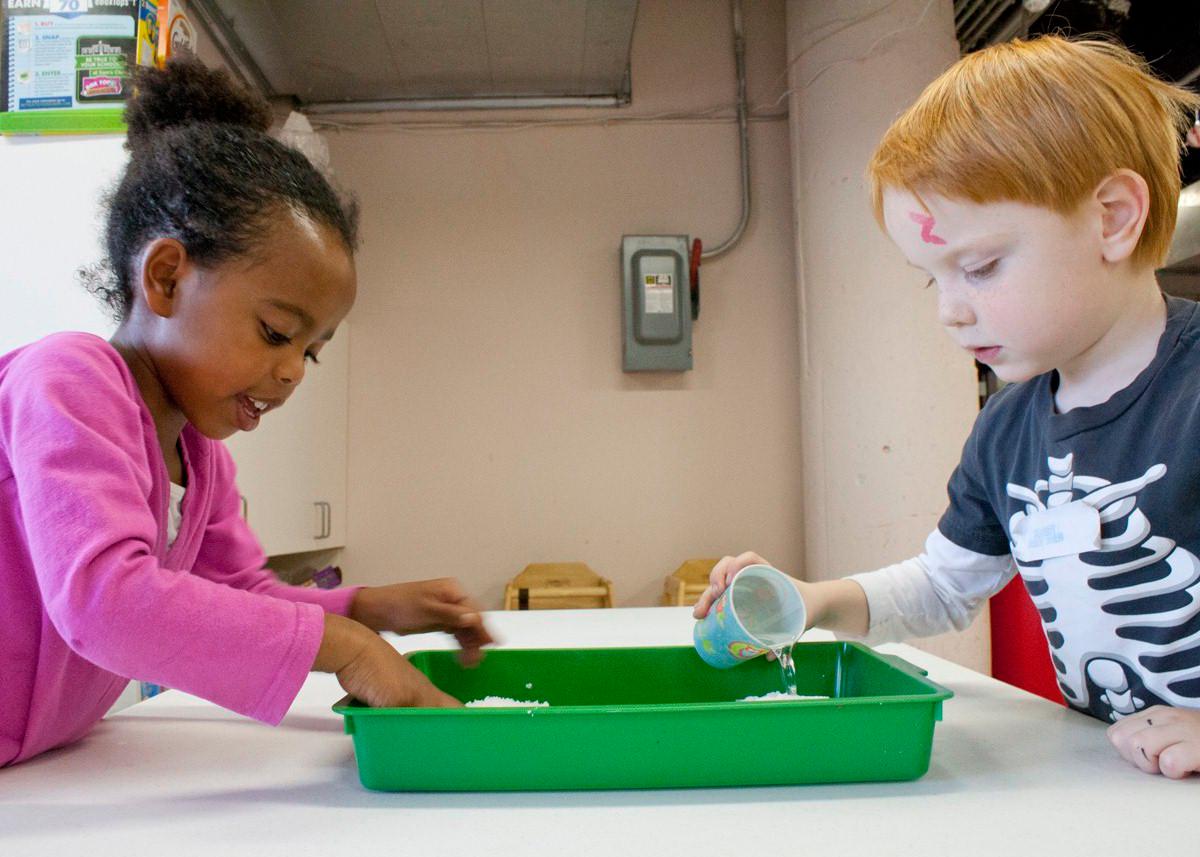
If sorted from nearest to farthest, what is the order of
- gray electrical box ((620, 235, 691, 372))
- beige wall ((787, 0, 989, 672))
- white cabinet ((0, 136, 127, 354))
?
white cabinet ((0, 136, 127, 354)), beige wall ((787, 0, 989, 672)), gray electrical box ((620, 235, 691, 372))

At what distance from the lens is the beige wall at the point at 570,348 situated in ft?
8.82

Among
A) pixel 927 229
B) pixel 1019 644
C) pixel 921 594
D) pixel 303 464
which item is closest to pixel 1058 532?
pixel 921 594

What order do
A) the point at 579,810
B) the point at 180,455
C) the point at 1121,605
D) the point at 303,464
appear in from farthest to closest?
the point at 303,464
the point at 180,455
the point at 1121,605
the point at 579,810

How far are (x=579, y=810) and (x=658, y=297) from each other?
219cm

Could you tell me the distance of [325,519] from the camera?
2.43 metres

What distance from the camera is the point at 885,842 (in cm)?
43

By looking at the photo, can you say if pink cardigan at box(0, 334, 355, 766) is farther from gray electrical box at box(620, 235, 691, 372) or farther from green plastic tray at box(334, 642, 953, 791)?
gray electrical box at box(620, 235, 691, 372)

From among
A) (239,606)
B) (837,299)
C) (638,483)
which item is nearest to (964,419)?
(837,299)

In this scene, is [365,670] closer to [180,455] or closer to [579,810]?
[579,810]

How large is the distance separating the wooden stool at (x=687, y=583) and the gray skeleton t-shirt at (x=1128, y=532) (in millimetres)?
1566

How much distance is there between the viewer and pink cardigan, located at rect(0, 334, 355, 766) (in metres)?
0.56

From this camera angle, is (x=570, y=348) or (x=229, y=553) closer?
(x=229, y=553)

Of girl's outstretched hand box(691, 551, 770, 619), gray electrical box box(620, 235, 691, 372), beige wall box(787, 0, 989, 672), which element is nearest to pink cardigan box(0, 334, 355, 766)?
girl's outstretched hand box(691, 551, 770, 619)

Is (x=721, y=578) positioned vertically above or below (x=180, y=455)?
below
